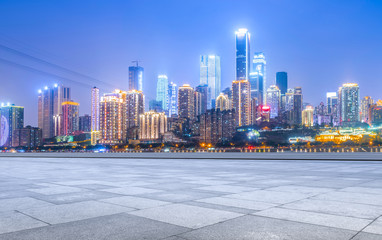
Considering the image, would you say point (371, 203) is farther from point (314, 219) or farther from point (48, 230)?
point (48, 230)

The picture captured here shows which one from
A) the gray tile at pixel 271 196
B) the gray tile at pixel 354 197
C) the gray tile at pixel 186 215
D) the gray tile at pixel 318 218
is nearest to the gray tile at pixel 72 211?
the gray tile at pixel 186 215

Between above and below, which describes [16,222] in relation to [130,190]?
above

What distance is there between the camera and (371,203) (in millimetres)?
8008

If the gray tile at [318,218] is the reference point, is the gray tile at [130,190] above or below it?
below

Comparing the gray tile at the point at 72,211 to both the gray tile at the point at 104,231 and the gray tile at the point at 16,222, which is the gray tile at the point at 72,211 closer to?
the gray tile at the point at 16,222

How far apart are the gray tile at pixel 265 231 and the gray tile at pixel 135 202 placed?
7.79ft

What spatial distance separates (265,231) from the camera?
554cm

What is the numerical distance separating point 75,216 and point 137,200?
2108 millimetres

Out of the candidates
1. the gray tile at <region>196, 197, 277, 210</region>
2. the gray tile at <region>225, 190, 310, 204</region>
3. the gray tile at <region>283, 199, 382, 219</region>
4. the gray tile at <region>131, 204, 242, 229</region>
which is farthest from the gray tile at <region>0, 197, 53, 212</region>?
the gray tile at <region>283, 199, 382, 219</region>

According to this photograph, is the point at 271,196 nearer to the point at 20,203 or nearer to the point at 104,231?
the point at 104,231

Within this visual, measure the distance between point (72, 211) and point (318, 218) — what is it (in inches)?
200

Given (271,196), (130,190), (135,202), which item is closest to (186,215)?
(135,202)

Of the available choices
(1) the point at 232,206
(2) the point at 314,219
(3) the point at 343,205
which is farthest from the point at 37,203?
(3) the point at 343,205

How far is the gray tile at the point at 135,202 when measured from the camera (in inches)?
310
